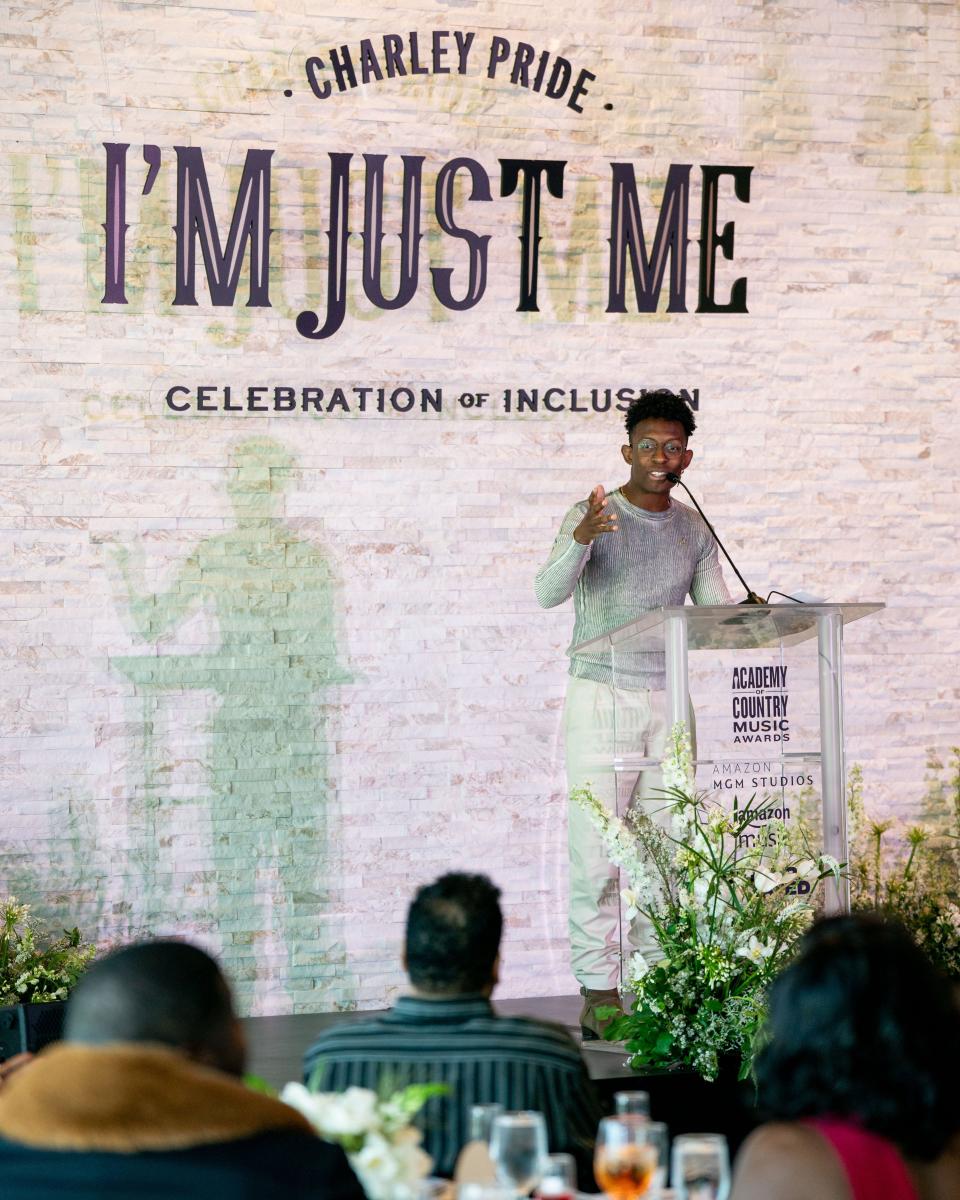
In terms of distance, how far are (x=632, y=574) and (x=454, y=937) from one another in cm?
273

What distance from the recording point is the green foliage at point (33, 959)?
18.0ft

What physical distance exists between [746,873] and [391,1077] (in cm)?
206

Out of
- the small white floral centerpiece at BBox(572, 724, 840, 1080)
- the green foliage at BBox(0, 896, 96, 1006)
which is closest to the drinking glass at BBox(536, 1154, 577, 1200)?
the small white floral centerpiece at BBox(572, 724, 840, 1080)

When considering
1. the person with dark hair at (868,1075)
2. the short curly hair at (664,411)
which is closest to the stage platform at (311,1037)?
the short curly hair at (664,411)

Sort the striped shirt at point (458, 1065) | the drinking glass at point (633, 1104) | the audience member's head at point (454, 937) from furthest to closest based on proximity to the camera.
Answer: the audience member's head at point (454, 937) → the striped shirt at point (458, 1065) → the drinking glass at point (633, 1104)

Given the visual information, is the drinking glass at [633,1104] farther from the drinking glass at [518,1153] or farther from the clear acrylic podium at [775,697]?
the clear acrylic podium at [775,697]

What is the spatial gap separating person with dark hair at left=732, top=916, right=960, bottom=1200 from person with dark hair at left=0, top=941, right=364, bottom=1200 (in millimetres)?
511

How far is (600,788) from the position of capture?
4.96 m

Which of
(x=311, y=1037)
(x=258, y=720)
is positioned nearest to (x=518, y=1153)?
(x=311, y=1037)

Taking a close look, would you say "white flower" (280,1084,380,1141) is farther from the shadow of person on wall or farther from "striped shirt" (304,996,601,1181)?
the shadow of person on wall

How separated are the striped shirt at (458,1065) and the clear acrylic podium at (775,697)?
1.92 metres

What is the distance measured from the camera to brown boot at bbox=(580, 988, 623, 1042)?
4828 mm

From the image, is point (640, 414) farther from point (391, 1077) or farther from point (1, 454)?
point (391, 1077)

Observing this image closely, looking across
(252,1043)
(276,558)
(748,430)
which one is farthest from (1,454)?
(748,430)
